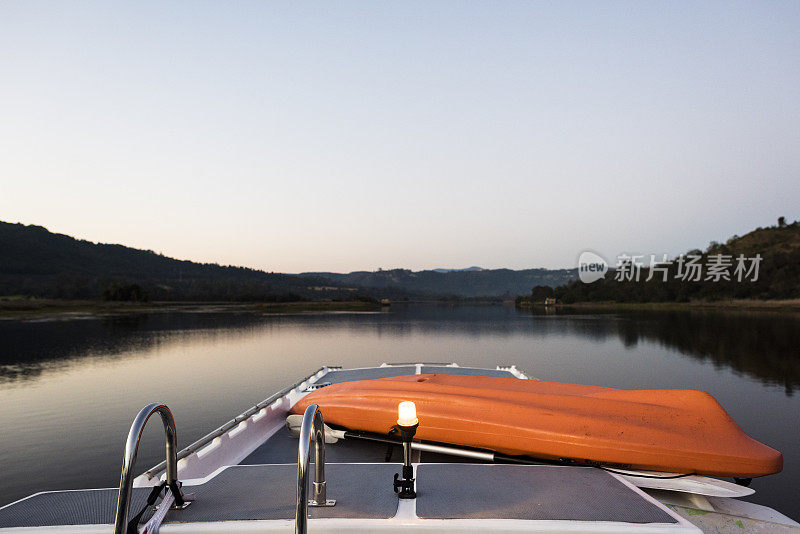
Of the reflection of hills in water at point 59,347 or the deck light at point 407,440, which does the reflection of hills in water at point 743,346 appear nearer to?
the deck light at point 407,440

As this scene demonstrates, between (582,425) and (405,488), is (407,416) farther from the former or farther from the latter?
(582,425)

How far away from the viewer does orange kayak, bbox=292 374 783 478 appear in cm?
339

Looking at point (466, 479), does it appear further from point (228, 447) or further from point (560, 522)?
point (228, 447)

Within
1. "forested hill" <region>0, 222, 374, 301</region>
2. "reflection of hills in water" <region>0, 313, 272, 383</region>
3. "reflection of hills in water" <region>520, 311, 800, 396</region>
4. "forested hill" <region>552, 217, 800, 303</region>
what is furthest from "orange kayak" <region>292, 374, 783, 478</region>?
"forested hill" <region>0, 222, 374, 301</region>

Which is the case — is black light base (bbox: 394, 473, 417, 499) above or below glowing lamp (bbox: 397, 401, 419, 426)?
below

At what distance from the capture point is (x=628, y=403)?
3959 millimetres

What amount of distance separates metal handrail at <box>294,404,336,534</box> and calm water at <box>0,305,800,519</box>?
5146 millimetres

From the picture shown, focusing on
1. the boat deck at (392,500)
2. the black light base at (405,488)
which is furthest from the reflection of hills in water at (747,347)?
the black light base at (405,488)

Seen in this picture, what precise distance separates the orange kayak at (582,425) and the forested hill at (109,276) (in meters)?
75.5

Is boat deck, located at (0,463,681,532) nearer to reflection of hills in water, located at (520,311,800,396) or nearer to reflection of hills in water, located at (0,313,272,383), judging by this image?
reflection of hills in water, located at (520,311,800,396)

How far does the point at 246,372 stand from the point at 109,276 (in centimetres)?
8725

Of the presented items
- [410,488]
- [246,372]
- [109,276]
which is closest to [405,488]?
[410,488]

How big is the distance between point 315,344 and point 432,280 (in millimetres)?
154655

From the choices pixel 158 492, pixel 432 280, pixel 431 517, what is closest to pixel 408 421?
pixel 431 517
